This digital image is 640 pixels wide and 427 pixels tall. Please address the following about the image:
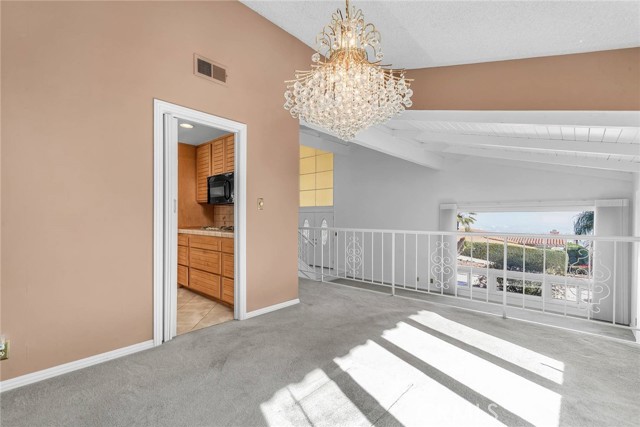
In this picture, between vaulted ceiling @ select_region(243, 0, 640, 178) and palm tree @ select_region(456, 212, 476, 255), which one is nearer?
vaulted ceiling @ select_region(243, 0, 640, 178)

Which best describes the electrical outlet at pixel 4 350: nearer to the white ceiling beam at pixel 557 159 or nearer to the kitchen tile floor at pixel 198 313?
the kitchen tile floor at pixel 198 313

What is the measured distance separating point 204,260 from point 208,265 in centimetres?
12

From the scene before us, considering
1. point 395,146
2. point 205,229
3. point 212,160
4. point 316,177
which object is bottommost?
point 205,229

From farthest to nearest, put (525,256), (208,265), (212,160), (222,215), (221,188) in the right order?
(525,256), (222,215), (212,160), (221,188), (208,265)

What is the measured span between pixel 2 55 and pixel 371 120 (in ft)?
7.57

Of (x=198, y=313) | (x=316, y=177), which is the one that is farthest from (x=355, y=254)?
(x=198, y=313)

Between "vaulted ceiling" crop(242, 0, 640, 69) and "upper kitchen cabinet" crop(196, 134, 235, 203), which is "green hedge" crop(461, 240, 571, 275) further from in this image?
"upper kitchen cabinet" crop(196, 134, 235, 203)

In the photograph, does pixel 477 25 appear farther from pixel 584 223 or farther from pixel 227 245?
pixel 584 223

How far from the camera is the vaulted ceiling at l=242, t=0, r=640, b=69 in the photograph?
1.86 m

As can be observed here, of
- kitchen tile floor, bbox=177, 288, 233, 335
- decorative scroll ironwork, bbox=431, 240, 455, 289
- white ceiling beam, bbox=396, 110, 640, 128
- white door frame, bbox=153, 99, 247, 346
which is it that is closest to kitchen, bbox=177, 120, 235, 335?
kitchen tile floor, bbox=177, 288, 233, 335

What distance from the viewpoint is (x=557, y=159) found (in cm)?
391

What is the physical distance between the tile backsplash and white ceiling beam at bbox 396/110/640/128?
10.0 feet

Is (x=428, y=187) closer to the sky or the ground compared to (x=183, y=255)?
closer to the sky

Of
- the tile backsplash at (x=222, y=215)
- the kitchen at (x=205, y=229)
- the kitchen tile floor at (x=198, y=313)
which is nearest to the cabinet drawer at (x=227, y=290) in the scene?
the kitchen at (x=205, y=229)
